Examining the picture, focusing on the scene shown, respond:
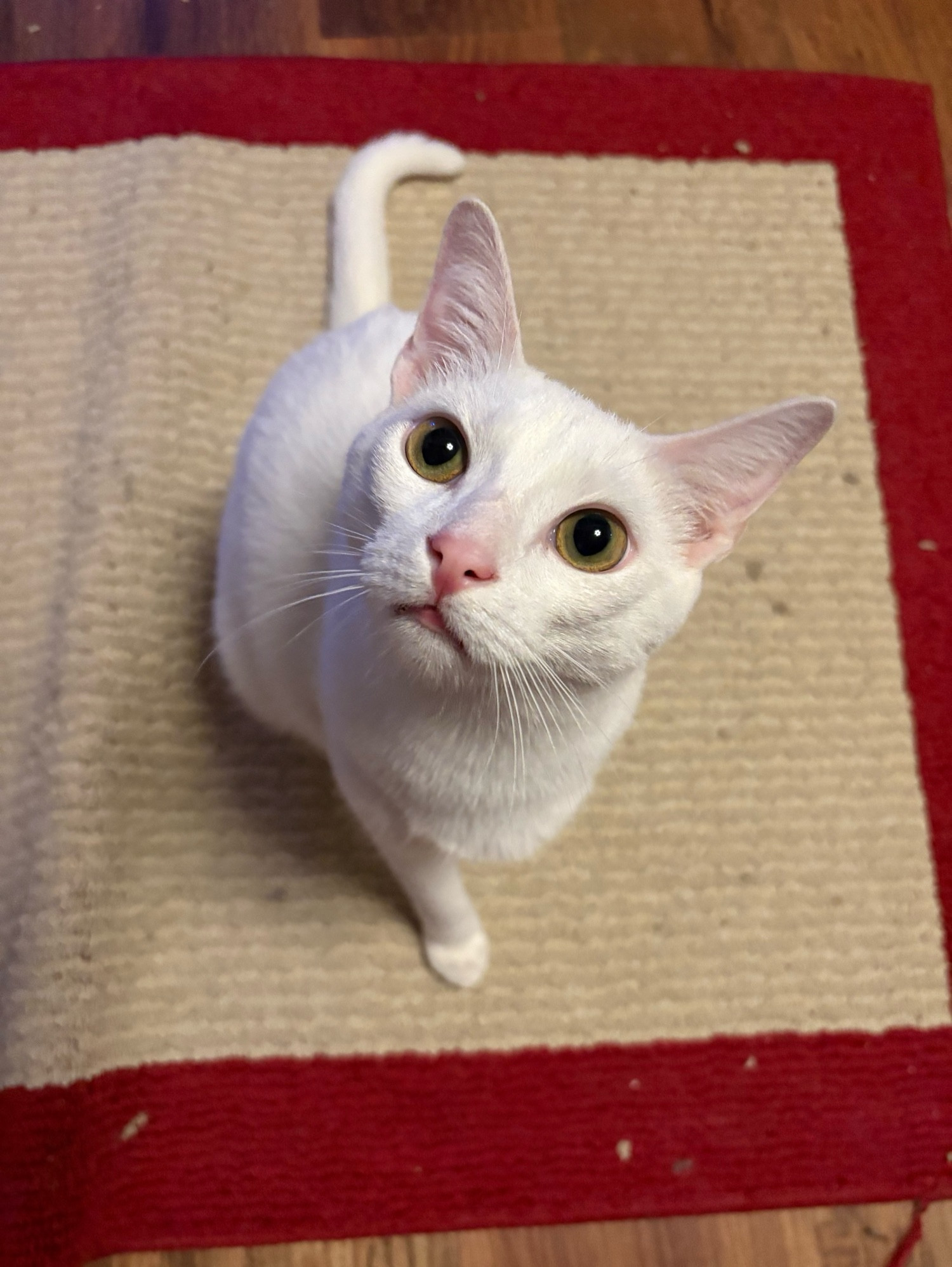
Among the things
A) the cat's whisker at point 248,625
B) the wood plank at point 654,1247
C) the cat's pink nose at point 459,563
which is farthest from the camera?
the wood plank at point 654,1247

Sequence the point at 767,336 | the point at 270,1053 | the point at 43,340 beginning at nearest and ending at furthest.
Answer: the point at 270,1053, the point at 43,340, the point at 767,336

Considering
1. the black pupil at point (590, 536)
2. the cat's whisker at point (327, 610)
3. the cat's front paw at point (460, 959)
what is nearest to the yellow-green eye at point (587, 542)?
the black pupil at point (590, 536)

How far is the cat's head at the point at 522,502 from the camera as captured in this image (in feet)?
1.66

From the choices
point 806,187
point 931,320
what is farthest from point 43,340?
point 931,320

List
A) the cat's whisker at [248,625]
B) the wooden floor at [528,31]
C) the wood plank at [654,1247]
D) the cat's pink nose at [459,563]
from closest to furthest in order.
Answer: the cat's pink nose at [459,563], the cat's whisker at [248,625], the wood plank at [654,1247], the wooden floor at [528,31]

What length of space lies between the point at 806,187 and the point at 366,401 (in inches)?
36.3

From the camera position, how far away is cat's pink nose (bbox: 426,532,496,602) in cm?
48

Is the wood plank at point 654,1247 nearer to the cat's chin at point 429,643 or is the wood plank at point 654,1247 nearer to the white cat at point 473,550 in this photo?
the white cat at point 473,550

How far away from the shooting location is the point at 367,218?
1.09 metres

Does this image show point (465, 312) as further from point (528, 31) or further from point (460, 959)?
point (528, 31)

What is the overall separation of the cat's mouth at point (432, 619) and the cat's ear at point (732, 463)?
0.18m

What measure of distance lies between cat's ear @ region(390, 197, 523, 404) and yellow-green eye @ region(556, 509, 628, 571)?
0.14 meters

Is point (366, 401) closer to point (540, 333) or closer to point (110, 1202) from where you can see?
point (540, 333)

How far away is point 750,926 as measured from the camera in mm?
1043
